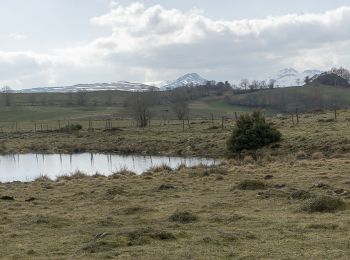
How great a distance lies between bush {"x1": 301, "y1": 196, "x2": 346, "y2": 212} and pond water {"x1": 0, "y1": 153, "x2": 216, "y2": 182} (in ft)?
70.4

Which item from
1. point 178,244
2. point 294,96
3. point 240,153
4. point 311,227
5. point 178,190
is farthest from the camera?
point 294,96

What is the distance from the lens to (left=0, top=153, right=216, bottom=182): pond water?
3827cm

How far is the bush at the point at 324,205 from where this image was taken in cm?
1478

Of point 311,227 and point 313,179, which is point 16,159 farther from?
point 311,227

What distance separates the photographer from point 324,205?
14867 millimetres

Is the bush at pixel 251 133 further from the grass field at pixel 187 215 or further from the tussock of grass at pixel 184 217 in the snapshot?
the tussock of grass at pixel 184 217

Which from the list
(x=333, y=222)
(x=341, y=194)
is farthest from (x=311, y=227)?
(x=341, y=194)

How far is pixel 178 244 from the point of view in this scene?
450 inches

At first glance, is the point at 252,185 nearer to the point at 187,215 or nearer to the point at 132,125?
the point at 187,215

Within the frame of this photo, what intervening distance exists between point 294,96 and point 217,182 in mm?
156918

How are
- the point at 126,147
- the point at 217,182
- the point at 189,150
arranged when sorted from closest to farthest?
1. the point at 217,182
2. the point at 189,150
3. the point at 126,147

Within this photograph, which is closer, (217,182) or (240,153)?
(217,182)

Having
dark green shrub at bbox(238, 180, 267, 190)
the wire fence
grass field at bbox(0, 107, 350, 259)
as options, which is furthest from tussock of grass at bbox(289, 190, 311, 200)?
the wire fence

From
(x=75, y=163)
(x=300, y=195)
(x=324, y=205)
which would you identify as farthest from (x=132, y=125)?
(x=324, y=205)
